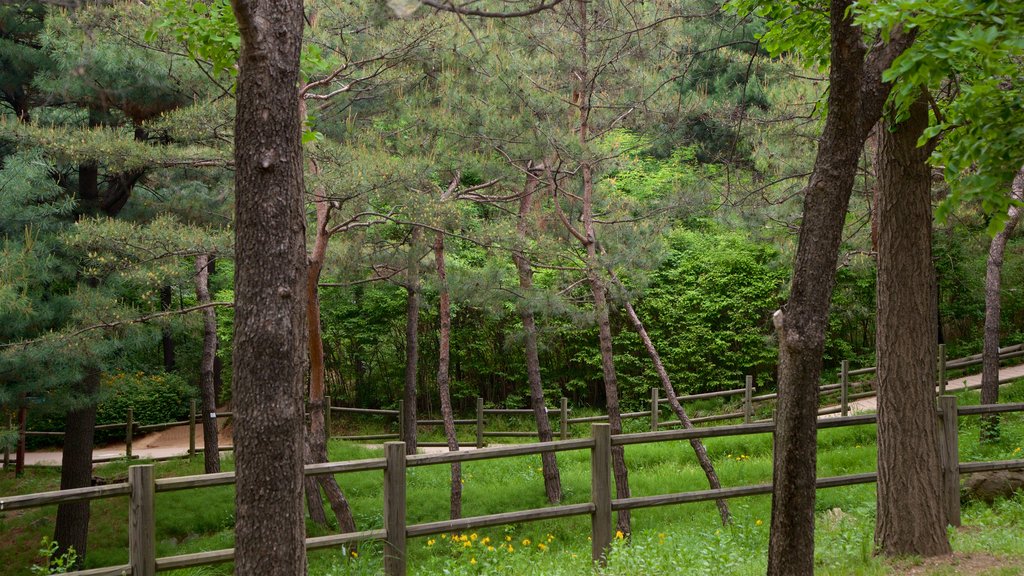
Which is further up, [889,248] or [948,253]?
[948,253]

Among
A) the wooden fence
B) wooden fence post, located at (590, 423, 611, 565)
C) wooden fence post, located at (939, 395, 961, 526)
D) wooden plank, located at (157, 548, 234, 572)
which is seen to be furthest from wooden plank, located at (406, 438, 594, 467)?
the wooden fence

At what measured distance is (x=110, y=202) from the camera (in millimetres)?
12812

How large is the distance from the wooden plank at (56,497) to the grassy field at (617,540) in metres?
1.02

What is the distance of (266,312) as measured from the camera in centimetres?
358

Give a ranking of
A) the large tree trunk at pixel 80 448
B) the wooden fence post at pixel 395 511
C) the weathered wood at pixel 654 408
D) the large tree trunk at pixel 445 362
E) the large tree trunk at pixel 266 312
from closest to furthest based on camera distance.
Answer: the large tree trunk at pixel 266 312
the wooden fence post at pixel 395 511
the large tree trunk at pixel 80 448
the large tree trunk at pixel 445 362
the weathered wood at pixel 654 408

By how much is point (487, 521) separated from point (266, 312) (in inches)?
115

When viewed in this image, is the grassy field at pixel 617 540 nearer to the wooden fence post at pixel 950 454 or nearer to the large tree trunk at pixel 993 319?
the wooden fence post at pixel 950 454

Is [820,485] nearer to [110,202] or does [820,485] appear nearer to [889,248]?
[889,248]

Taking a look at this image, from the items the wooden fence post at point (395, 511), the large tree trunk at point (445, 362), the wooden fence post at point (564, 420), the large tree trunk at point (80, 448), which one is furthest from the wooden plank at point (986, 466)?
the wooden fence post at point (564, 420)

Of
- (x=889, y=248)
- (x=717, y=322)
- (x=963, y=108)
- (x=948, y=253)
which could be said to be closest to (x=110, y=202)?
(x=889, y=248)

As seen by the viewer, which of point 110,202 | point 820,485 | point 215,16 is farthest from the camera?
point 110,202

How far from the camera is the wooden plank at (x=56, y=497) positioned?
4355 millimetres

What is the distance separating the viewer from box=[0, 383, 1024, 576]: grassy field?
5559 millimetres

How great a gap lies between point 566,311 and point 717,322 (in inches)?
397
